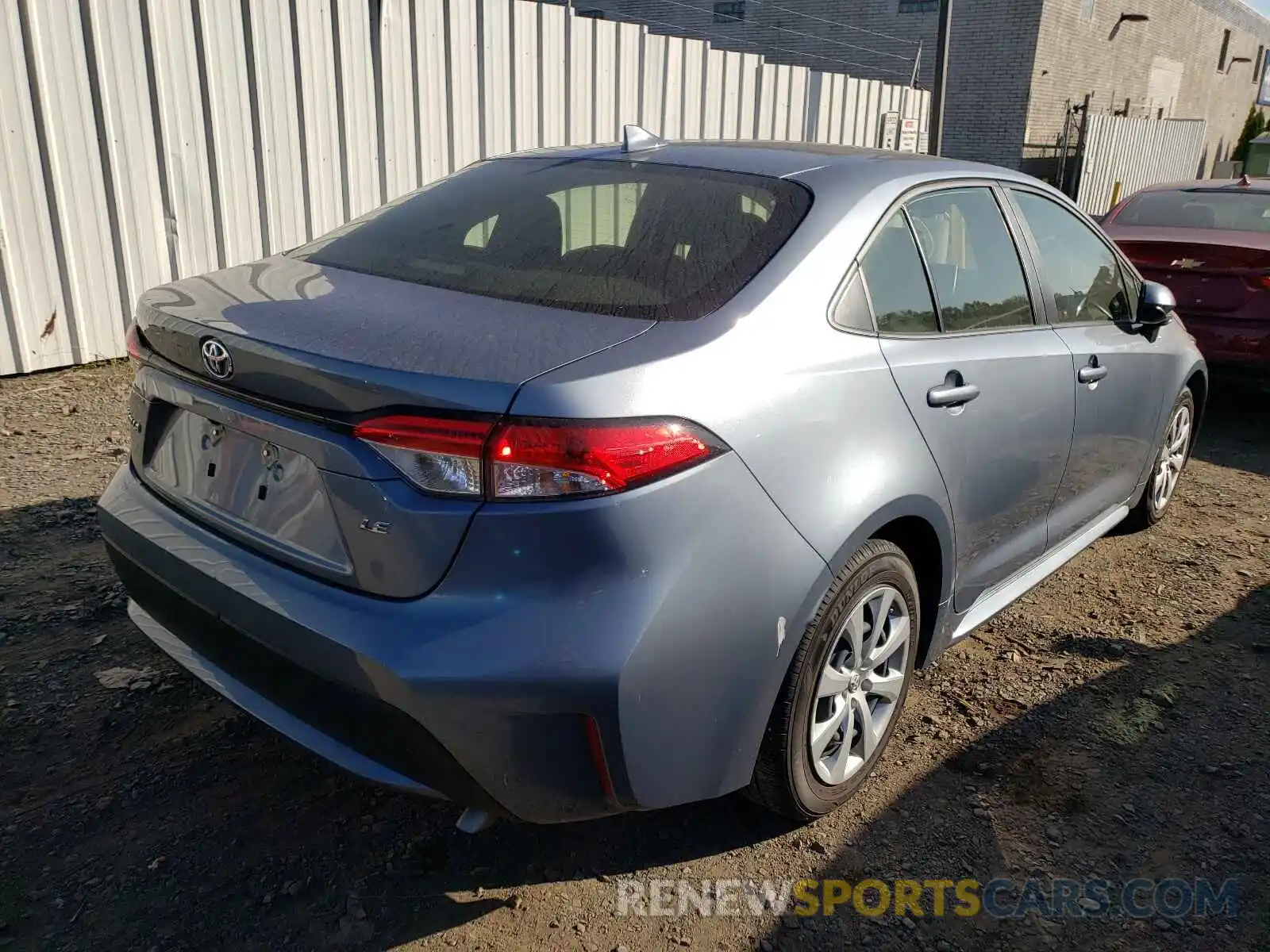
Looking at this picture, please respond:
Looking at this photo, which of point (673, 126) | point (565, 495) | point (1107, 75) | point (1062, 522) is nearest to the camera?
point (565, 495)

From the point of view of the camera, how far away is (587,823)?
2.67 metres

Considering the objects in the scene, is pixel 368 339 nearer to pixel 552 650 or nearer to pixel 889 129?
pixel 552 650

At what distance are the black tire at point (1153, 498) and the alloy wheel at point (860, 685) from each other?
2272 mm

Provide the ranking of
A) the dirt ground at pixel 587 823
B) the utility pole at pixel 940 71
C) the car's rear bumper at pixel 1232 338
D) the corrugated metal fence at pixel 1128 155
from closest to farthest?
the dirt ground at pixel 587 823, the car's rear bumper at pixel 1232 338, the utility pole at pixel 940 71, the corrugated metal fence at pixel 1128 155

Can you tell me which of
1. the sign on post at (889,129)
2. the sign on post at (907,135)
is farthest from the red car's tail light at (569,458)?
the sign on post at (889,129)

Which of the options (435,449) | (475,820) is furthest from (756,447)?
(475,820)

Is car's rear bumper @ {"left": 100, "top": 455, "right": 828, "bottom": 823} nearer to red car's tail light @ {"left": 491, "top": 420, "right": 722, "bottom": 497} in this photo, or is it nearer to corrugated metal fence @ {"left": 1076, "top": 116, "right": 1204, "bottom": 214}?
red car's tail light @ {"left": 491, "top": 420, "right": 722, "bottom": 497}

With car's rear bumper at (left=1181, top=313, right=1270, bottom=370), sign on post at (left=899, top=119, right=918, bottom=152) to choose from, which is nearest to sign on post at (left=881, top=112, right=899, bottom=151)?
sign on post at (left=899, top=119, right=918, bottom=152)

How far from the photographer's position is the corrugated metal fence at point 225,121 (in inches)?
222

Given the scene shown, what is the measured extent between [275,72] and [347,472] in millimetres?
5495

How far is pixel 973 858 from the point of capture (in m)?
2.60

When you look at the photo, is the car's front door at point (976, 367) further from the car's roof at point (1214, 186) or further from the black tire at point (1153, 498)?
the car's roof at point (1214, 186)

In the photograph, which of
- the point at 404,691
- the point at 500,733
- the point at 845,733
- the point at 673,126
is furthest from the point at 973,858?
the point at 673,126

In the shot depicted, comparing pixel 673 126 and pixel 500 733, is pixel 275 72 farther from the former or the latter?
pixel 500 733
